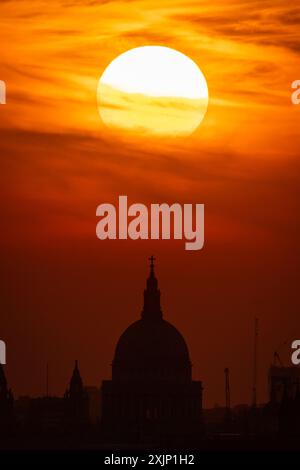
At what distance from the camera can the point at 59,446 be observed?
195 m
